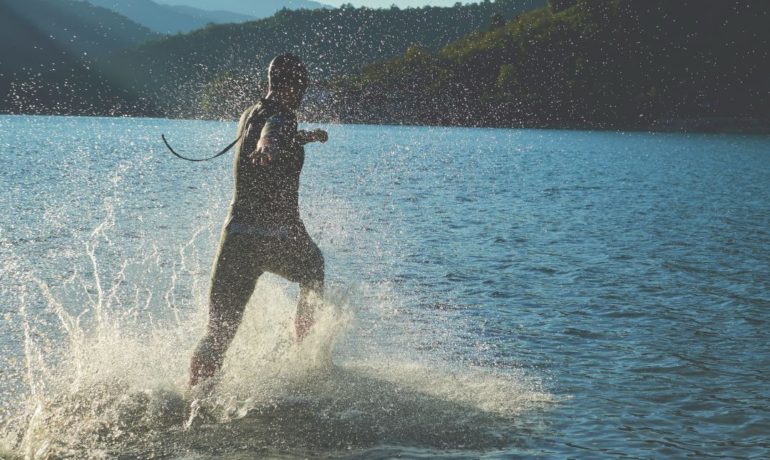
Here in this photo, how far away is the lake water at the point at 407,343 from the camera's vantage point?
7.10 meters

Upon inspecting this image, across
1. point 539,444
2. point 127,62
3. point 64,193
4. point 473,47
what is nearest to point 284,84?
point 539,444

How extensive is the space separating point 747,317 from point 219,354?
28.8 feet

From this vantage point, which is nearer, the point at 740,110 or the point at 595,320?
the point at 595,320

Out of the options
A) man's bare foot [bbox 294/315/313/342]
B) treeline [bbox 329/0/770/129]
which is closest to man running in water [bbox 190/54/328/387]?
man's bare foot [bbox 294/315/313/342]

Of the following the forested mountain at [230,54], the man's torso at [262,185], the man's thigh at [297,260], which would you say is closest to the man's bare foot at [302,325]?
the man's thigh at [297,260]

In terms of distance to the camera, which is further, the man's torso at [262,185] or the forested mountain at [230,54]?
the forested mountain at [230,54]

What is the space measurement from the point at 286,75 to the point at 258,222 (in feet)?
4.19

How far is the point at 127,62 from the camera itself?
611 feet

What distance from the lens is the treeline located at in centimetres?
13938

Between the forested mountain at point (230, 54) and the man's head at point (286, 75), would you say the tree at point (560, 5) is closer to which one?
the forested mountain at point (230, 54)

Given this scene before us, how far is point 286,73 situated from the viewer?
6.95 m

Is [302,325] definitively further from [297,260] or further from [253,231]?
[253,231]

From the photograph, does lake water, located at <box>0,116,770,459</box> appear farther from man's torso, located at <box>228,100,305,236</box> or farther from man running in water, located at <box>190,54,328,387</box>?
man's torso, located at <box>228,100,305,236</box>

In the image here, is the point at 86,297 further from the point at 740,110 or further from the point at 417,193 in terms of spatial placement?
the point at 740,110
